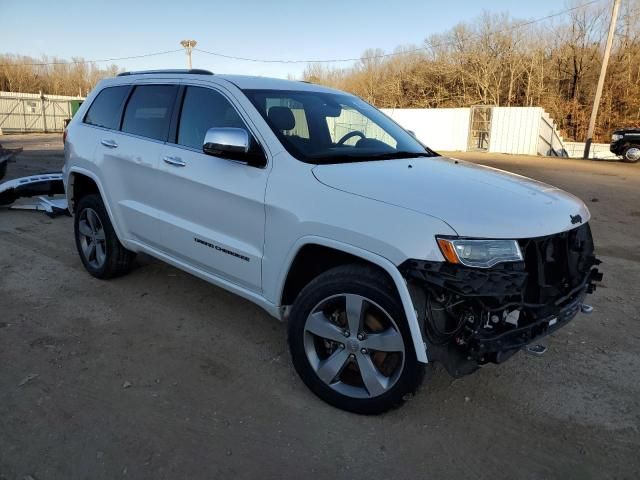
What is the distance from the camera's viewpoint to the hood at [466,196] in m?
2.46

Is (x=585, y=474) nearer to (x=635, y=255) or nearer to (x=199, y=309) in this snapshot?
(x=199, y=309)

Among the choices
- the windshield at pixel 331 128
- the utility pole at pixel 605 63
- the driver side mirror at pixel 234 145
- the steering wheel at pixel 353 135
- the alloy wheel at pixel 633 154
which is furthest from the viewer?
the utility pole at pixel 605 63

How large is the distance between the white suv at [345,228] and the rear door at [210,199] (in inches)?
0.5

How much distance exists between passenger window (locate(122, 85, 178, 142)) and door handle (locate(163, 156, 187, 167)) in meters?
0.23

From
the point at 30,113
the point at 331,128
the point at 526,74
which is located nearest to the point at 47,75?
the point at 30,113

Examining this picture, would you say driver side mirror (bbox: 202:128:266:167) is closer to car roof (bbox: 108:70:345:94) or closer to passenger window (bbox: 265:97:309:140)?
passenger window (bbox: 265:97:309:140)

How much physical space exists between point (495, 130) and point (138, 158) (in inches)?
908

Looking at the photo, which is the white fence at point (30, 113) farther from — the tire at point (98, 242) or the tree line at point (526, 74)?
the tire at point (98, 242)

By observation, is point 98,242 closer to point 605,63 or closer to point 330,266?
point 330,266

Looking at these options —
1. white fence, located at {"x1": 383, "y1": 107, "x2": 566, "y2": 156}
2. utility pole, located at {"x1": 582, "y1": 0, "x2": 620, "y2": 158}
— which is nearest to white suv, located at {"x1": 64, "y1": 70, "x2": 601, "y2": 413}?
white fence, located at {"x1": 383, "y1": 107, "x2": 566, "y2": 156}

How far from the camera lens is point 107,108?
459 centimetres

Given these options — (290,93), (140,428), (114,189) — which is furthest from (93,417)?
(290,93)

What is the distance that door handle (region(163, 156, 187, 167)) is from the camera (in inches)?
141

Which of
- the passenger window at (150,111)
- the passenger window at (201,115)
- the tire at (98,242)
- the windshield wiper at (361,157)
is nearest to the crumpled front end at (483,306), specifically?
the windshield wiper at (361,157)
